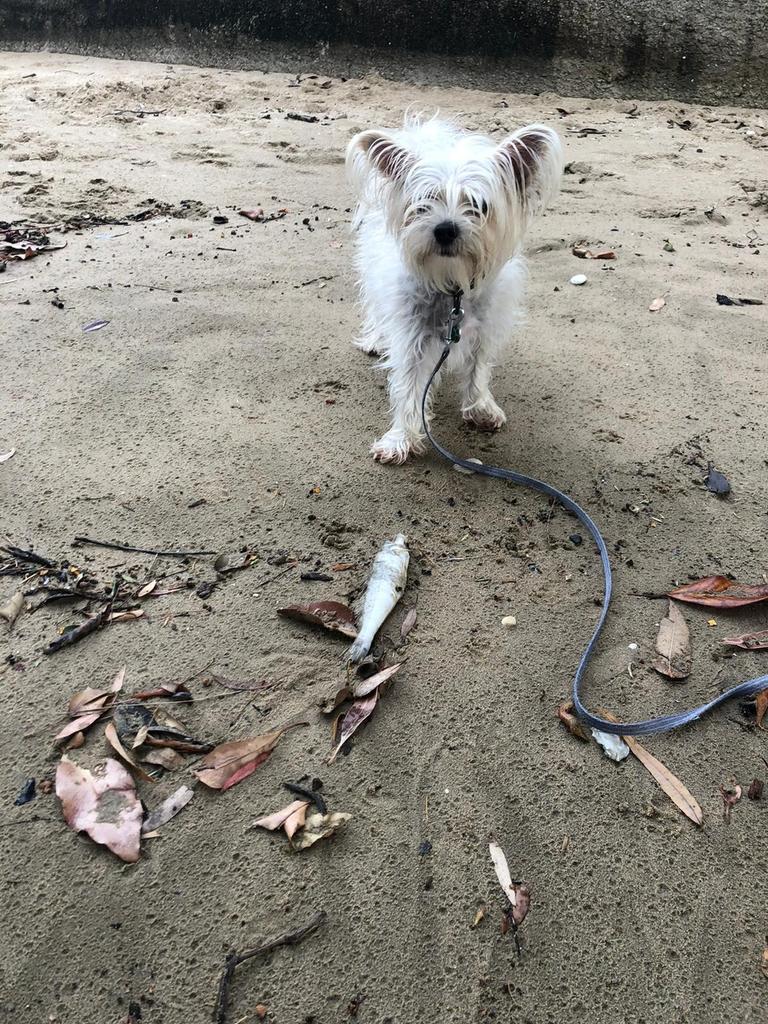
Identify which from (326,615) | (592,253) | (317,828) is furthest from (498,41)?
(317,828)

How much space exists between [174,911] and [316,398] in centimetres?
242

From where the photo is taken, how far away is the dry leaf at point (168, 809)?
1741mm

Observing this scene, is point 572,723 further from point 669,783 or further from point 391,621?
point 391,621

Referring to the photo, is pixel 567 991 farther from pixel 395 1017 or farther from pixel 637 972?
pixel 395 1017

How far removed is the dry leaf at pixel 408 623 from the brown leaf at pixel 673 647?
0.77 meters

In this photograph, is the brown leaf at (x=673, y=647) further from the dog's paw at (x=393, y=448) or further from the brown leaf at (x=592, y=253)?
the brown leaf at (x=592, y=253)

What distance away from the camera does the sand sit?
1.53 metres

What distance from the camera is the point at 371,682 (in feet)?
6.81

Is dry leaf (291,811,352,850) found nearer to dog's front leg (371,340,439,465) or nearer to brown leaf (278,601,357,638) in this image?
brown leaf (278,601,357,638)

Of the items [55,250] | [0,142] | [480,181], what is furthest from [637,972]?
[0,142]

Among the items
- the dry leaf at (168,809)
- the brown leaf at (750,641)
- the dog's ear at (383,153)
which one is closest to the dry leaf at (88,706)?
the dry leaf at (168,809)

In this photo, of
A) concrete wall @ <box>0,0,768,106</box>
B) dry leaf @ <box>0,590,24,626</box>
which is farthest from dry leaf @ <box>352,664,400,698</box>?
concrete wall @ <box>0,0,768,106</box>

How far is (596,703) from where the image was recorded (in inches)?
81.0

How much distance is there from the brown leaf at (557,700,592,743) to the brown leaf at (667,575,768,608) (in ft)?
2.16
